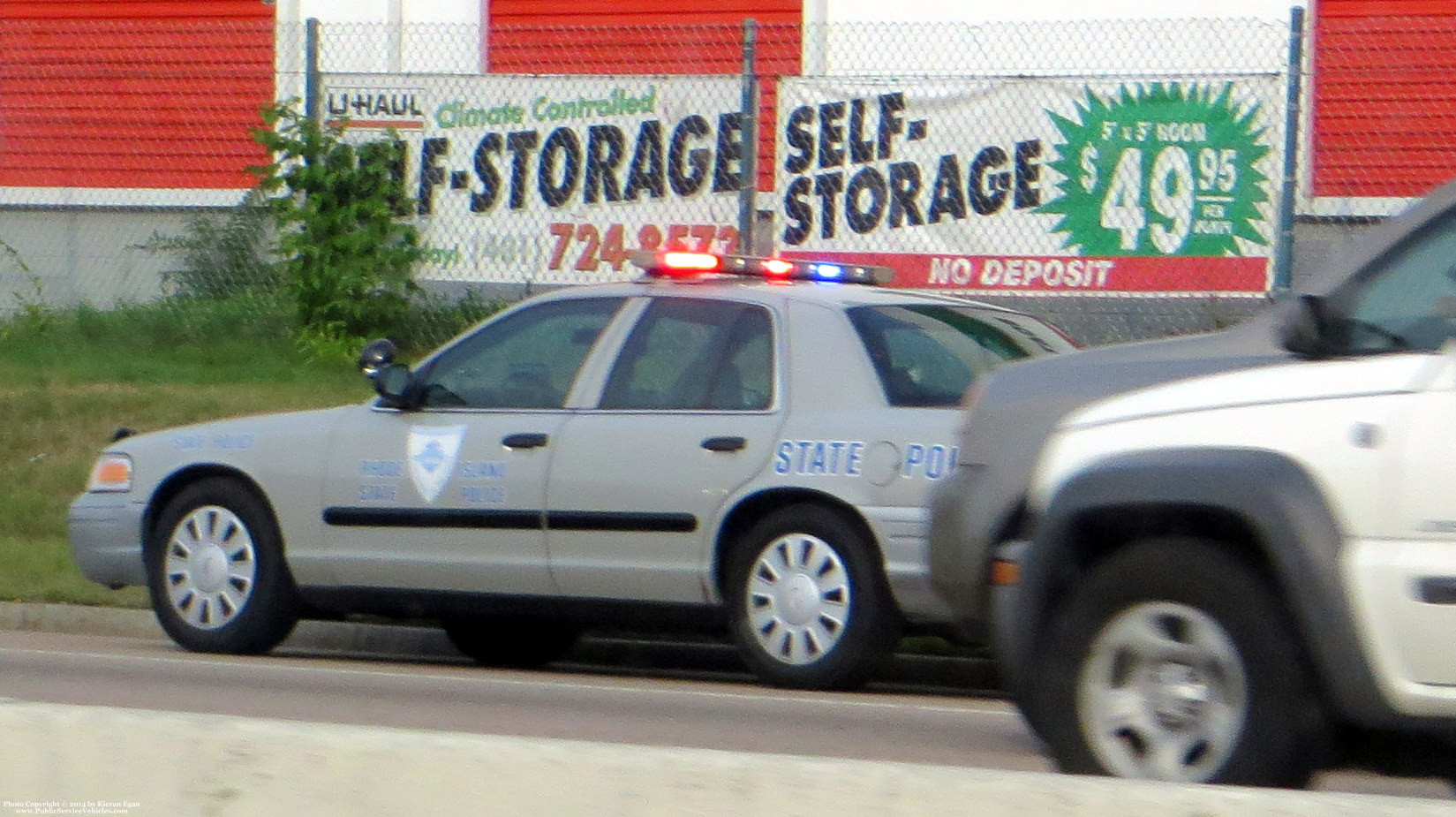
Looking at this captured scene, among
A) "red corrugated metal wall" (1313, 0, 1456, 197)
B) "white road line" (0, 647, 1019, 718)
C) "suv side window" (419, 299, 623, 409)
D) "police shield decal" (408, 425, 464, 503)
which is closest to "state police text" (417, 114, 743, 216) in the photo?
"red corrugated metal wall" (1313, 0, 1456, 197)

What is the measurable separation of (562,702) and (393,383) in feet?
5.67

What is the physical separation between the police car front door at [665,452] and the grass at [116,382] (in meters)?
3.94

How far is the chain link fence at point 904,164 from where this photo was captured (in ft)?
41.5

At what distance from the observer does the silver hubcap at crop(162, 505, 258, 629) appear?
9.41m

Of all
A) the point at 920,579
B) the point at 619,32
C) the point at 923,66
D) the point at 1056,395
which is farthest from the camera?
the point at 619,32

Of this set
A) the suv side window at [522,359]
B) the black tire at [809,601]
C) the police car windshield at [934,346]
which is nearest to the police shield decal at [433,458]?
the suv side window at [522,359]

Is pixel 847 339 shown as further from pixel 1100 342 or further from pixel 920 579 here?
pixel 1100 342

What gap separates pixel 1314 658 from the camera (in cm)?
502

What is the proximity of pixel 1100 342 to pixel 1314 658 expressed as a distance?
809 cm

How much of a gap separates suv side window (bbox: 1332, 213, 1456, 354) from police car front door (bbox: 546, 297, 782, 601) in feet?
10.9

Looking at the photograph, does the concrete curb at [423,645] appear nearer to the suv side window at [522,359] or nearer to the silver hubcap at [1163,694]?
the suv side window at [522,359]

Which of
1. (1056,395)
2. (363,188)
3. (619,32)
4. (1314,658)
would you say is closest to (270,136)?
(363,188)

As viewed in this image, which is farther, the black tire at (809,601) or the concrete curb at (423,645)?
the concrete curb at (423,645)

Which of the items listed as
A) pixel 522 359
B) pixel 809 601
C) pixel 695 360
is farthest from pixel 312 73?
pixel 809 601
